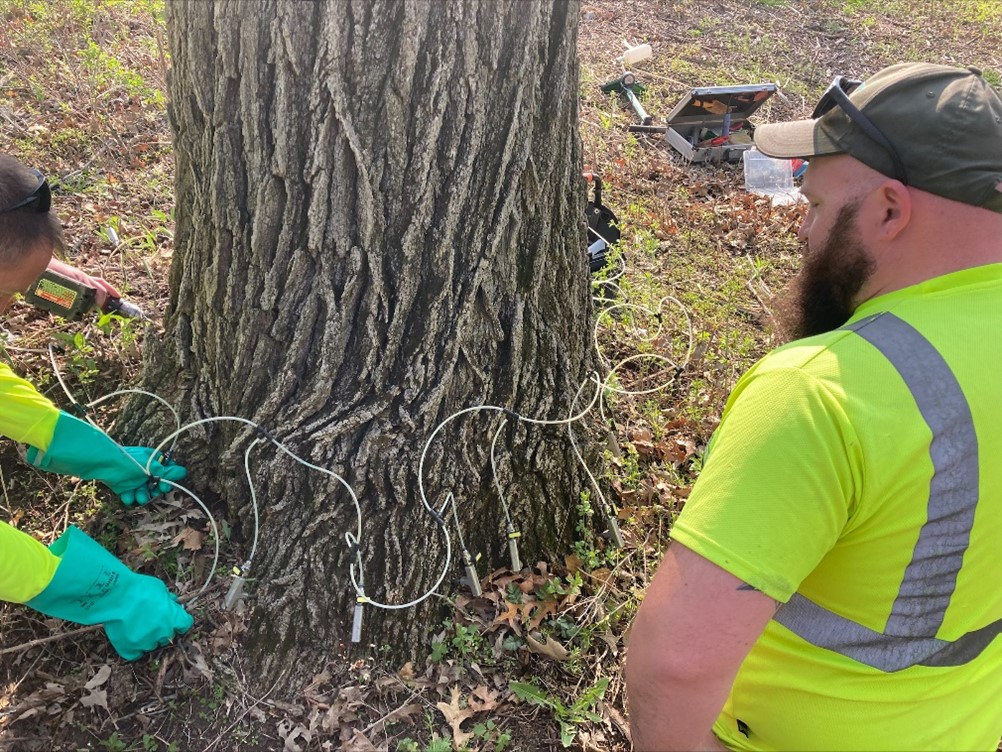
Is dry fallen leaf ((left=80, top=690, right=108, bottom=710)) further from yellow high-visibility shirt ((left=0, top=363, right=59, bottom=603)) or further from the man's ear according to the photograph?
the man's ear

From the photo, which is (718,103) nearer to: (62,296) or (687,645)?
(62,296)

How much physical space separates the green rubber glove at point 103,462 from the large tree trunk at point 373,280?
0.13 metres

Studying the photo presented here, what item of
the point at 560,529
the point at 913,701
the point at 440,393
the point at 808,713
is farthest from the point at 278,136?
the point at 913,701

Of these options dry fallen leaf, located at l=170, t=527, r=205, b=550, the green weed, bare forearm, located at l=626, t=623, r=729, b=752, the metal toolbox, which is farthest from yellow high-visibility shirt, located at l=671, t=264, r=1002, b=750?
the metal toolbox

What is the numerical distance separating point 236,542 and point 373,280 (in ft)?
3.97

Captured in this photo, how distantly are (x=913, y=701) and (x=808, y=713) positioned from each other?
22 centimetres

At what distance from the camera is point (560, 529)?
2.67 metres

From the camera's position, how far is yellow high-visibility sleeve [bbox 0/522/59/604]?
1.98m

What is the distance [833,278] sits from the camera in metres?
1.66

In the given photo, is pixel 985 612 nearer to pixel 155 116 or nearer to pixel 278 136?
pixel 278 136

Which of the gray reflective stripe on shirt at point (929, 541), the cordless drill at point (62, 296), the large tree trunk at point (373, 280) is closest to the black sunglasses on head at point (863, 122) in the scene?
the gray reflective stripe on shirt at point (929, 541)

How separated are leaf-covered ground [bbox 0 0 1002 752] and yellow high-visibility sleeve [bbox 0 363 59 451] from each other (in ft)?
0.96

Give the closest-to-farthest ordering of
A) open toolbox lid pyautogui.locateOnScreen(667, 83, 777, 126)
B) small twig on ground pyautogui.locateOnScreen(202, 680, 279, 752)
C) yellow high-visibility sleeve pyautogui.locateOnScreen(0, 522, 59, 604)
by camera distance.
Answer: yellow high-visibility sleeve pyautogui.locateOnScreen(0, 522, 59, 604) < small twig on ground pyautogui.locateOnScreen(202, 680, 279, 752) < open toolbox lid pyautogui.locateOnScreen(667, 83, 777, 126)

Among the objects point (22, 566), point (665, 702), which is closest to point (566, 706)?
point (665, 702)
